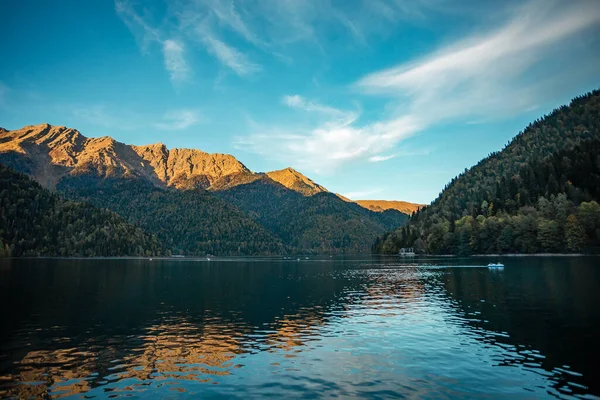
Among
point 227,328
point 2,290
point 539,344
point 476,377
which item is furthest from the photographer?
point 2,290

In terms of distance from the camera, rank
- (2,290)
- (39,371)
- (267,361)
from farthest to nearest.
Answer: (2,290)
(267,361)
(39,371)

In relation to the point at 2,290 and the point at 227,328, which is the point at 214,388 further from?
the point at 2,290

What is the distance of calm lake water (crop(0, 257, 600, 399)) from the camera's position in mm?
28745

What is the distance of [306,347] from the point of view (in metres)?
40.9

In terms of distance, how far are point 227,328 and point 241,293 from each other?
137ft

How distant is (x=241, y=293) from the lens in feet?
303

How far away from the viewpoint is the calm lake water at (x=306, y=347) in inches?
1132

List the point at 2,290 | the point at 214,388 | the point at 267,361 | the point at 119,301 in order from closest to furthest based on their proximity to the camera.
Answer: the point at 214,388
the point at 267,361
the point at 119,301
the point at 2,290

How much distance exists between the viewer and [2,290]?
89.9 metres

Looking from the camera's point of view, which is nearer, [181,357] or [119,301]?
[181,357]

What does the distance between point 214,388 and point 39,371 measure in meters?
15.6

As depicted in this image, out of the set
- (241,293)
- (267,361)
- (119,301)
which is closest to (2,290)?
(119,301)

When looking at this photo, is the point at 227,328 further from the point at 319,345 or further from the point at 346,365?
the point at 346,365

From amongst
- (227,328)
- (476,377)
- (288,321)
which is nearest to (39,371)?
(227,328)
